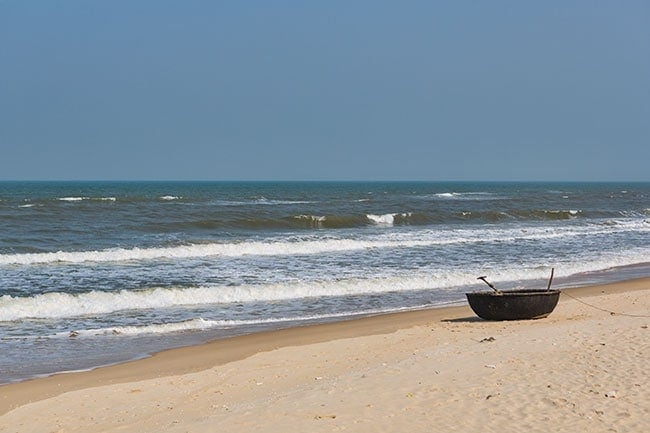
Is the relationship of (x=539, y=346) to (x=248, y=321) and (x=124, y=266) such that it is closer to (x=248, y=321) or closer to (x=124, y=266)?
(x=248, y=321)

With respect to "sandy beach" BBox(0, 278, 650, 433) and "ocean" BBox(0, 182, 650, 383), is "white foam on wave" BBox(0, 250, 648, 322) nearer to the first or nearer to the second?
"ocean" BBox(0, 182, 650, 383)

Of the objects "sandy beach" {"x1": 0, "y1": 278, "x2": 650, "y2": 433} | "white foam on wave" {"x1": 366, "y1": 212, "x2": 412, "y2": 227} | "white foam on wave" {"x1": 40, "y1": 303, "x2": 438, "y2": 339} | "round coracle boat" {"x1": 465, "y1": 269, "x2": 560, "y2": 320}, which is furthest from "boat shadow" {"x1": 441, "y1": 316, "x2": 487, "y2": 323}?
"white foam on wave" {"x1": 366, "y1": 212, "x2": 412, "y2": 227}

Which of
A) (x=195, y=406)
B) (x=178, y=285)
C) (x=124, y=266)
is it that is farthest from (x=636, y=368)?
(x=124, y=266)

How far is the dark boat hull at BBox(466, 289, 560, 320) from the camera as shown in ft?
46.2

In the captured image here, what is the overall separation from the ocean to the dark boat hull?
8.20ft

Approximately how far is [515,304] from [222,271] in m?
9.51

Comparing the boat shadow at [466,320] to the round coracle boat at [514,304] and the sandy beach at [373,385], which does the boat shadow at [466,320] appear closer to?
the round coracle boat at [514,304]

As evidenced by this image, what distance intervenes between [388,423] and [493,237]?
2714 centimetres

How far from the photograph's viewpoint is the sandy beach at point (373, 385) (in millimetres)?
7676

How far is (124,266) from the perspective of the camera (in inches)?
883

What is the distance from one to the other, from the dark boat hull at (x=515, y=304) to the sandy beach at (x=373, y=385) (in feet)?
2.00

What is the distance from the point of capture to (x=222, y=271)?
21641 millimetres

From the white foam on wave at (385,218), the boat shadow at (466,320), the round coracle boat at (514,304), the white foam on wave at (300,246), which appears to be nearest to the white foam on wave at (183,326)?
the boat shadow at (466,320)

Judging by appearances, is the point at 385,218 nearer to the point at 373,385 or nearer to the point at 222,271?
the point at 222,271
